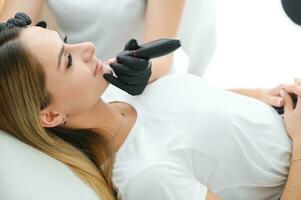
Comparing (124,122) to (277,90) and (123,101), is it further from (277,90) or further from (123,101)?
(277,90)

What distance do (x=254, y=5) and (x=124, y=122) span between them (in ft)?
3.23

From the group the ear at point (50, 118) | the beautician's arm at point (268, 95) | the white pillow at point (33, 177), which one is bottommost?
the white pillow at point (33, 177)

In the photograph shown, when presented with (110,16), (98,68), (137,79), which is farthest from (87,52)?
(110,16)

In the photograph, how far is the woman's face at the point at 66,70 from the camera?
111 cm

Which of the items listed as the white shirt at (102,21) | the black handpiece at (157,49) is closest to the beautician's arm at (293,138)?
the black handpiece at (157,49)

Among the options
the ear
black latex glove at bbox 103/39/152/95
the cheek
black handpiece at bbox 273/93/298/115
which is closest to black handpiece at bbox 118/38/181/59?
black latex glove at bbox 103/39/152/95

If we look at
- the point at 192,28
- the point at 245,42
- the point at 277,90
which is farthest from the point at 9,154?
the point at 245,42

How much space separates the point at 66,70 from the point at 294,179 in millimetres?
590

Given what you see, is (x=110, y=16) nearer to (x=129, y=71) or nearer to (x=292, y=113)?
(x=129, y=71)

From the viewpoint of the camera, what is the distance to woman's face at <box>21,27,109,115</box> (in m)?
1.11

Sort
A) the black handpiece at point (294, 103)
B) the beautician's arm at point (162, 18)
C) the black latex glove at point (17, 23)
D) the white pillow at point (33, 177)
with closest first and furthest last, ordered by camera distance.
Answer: the white pillow at point (33, 177)
the black latex glove at point (17, 23)
the black handpiece at point (294, 103)
the beautician's arm at point (162, 18)

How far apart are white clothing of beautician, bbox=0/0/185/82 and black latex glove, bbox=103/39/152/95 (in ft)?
0.86

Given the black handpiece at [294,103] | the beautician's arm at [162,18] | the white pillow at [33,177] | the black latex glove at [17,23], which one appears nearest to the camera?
the white pillow at [33,177]

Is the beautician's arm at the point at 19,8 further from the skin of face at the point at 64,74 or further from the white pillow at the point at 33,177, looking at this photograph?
the white pillow at the point at 33,177
